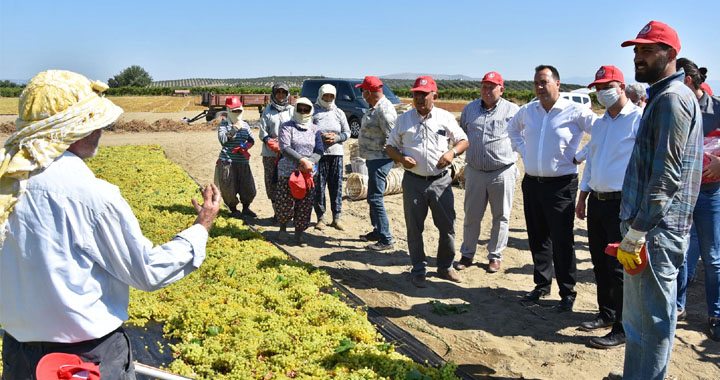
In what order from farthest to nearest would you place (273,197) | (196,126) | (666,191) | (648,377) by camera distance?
1. (196,126)
2. (273,197)
3. (648,377)
4. (666,191)

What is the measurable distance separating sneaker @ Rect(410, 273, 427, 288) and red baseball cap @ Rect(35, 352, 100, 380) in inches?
160

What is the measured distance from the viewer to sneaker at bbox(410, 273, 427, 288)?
5781mm

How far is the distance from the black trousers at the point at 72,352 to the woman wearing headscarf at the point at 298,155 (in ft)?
15.5

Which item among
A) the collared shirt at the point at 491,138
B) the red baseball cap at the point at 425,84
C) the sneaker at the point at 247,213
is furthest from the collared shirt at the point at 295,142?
the collared shirt at the point at 491,138

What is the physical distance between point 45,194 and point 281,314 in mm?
2736

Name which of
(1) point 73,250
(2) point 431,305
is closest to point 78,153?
(1) point 73,250

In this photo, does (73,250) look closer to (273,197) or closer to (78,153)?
(78,153)

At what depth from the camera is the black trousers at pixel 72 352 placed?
2090 millimetres

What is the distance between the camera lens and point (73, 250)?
203cm

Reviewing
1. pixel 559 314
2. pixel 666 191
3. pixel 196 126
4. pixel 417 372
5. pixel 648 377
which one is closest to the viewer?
pixel 666 191

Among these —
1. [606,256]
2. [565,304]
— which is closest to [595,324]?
[565,304]

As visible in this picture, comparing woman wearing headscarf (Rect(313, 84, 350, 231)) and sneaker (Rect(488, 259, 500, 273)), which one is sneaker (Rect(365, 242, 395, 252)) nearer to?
woman wearing headscarf (Rect(313, 84, 350, 231))

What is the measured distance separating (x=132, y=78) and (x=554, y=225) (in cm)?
8732

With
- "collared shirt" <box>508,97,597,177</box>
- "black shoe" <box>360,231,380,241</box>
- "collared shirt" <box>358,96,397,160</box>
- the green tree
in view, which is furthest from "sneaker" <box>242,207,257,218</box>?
the green tree
